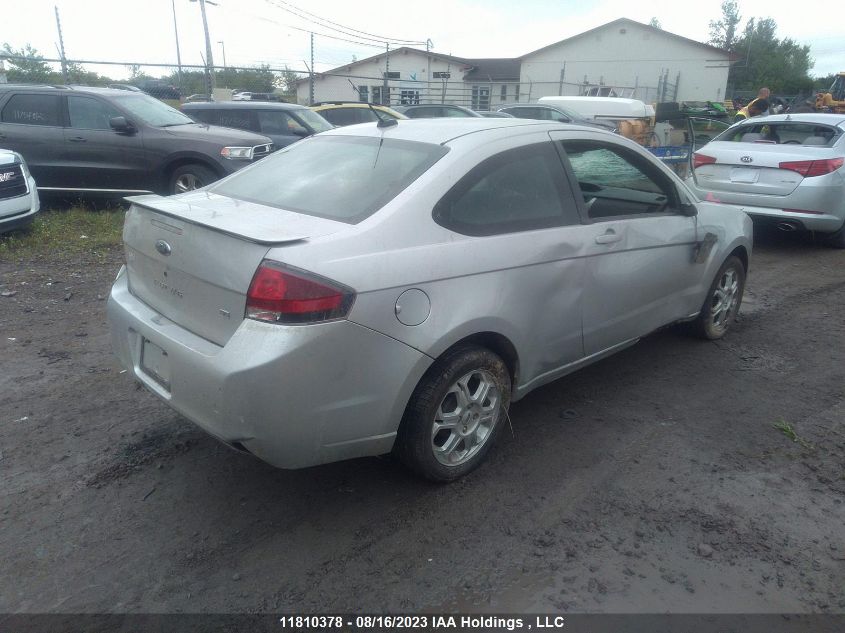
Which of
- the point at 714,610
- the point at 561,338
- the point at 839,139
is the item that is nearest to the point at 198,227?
the point at 561,338

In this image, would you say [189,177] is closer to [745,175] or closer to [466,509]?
[745,175]

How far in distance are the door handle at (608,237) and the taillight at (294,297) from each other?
1.70 meters

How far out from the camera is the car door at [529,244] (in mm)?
3307

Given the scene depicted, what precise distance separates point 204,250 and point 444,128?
58.8 inches

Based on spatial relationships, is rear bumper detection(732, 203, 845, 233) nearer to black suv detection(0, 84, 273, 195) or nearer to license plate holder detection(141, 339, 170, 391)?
black suv detection(0, 84, 273, 195)

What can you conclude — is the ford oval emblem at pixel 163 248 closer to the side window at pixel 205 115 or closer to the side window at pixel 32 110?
the side window at pixel 32 110

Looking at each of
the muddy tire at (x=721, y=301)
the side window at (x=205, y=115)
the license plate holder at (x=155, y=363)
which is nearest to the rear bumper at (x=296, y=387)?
the license plate holder at (x=155, y=363)

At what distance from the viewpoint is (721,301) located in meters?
5.31

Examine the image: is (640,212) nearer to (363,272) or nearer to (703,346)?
(703,346)

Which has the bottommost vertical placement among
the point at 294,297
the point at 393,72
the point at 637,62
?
the point at 294,297

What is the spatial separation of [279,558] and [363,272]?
1230mm

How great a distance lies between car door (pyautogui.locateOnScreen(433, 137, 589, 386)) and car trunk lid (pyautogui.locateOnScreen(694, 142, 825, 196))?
539cm

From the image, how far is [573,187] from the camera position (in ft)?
12.6

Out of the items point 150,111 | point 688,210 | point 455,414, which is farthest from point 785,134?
point 150,111
